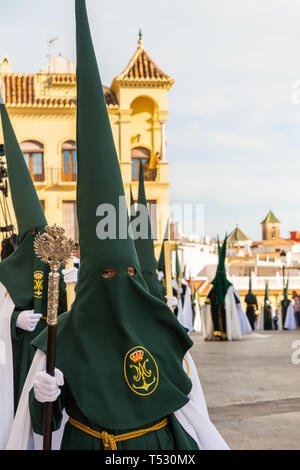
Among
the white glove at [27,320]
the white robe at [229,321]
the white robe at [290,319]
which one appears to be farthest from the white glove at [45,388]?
the white robe at [290,319]

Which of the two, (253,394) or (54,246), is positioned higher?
(54,246)

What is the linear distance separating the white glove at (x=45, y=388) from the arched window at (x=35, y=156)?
25299mm

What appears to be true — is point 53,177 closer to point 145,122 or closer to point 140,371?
point 145,122

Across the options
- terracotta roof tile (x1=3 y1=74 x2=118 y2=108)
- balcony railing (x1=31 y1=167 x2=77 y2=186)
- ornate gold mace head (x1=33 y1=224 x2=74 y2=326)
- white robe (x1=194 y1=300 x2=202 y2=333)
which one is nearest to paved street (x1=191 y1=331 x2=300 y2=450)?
ornate gold mace head (x1=33 y1=224 x2=74 y2=326)

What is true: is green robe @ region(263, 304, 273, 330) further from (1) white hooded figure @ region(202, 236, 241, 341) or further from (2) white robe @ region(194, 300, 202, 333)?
(1) white hooded figure @ region(202, 236, 241, 341)

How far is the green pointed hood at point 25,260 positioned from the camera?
17.1 feet

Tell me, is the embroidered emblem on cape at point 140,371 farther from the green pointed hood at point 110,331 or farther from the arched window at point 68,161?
the arched window at point 68,161

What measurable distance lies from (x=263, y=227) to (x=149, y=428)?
115m

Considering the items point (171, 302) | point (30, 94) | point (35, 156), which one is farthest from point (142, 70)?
point (171, 302)

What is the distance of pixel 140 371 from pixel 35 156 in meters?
25.4

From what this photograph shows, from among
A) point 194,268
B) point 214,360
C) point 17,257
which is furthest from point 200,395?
point 194,268

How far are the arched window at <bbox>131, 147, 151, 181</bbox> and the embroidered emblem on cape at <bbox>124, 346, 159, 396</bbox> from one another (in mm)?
24830

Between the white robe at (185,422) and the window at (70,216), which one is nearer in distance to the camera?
the white robe at (185,422)

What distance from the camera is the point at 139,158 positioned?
91.9 feet
